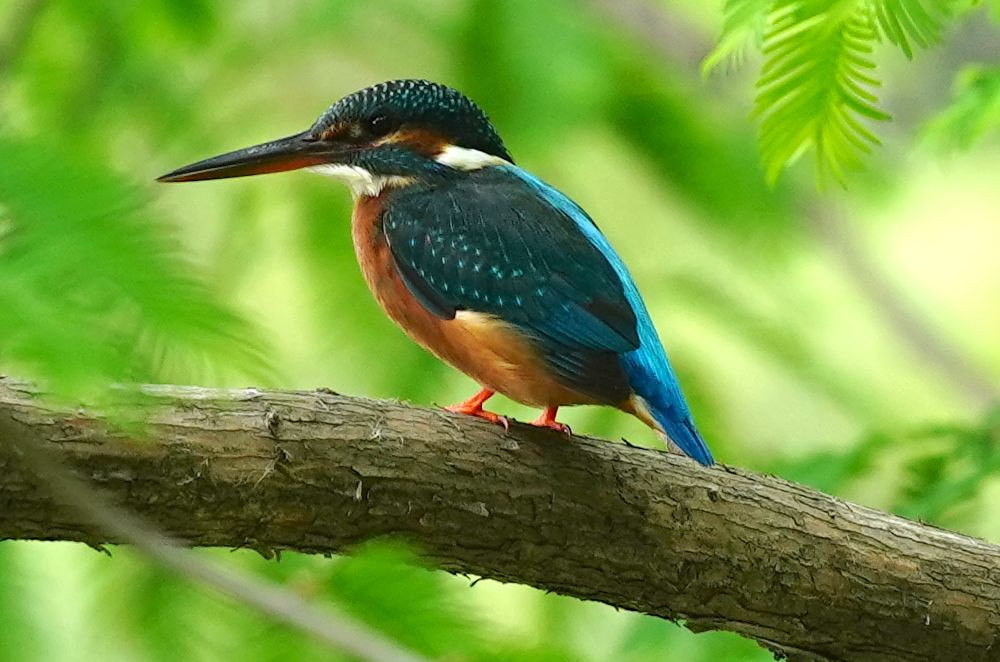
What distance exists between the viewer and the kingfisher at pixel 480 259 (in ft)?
7.04

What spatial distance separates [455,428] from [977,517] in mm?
1128

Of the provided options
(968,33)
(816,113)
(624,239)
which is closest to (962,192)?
(968,33)

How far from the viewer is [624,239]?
4.20 metres

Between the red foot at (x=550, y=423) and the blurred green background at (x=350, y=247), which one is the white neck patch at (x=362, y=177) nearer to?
the blurred green background at (x=350, y=247)

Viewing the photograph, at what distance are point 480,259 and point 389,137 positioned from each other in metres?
0.37

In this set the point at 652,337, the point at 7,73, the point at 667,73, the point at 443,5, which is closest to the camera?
the point at 652,337

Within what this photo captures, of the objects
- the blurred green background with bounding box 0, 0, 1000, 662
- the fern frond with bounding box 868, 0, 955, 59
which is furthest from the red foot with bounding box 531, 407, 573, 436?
the fern frond with bounding box 868, 0, 955, 59

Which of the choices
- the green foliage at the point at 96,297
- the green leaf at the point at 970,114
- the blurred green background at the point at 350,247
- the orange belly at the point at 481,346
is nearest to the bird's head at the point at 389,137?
the orange belly at the point at 481,346

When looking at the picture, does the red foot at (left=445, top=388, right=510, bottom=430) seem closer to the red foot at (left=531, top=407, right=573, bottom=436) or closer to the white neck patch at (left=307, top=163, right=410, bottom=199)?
the red foot at (left=531, top=407, right=573, bottom=436)

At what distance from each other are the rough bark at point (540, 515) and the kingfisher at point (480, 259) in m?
0.10

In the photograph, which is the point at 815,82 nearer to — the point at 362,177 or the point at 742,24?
the point at 742,24

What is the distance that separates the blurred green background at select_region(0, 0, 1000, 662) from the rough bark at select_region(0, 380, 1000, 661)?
4.7 inches

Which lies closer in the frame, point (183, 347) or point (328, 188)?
point (183, 347)

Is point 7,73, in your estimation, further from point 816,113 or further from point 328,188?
point 816,113
